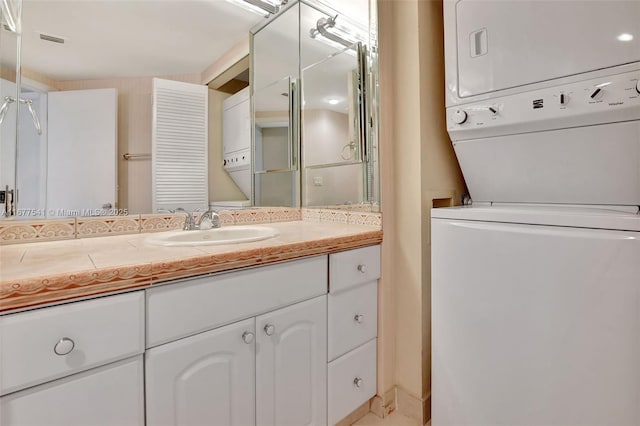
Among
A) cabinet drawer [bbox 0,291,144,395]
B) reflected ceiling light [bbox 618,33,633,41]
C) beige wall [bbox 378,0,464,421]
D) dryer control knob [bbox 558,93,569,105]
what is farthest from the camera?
beige wall [bbox 378,0,464,421]

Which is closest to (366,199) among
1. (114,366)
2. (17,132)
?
(114,366)

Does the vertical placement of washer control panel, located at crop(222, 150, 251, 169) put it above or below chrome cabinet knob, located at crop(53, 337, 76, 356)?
above

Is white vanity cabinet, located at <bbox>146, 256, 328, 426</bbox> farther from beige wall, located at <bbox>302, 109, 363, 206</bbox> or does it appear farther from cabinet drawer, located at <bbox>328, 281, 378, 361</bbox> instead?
beige wall, located at <bbox>302, 109, 363, 206</bbox>

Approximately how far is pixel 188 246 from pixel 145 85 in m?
0.83

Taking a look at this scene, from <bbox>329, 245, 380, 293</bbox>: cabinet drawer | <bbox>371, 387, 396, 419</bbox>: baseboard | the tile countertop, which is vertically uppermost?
the tile countertop

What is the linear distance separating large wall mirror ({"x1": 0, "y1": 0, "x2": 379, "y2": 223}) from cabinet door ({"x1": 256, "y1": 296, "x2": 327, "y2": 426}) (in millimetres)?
682

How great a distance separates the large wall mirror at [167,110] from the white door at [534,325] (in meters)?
0.57

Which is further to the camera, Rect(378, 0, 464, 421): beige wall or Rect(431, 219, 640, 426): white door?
Rect(378, 0, 464, 421): beige wall

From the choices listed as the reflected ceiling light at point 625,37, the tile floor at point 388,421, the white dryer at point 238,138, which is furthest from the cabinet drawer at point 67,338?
the reflected ceiling light at point 625,37

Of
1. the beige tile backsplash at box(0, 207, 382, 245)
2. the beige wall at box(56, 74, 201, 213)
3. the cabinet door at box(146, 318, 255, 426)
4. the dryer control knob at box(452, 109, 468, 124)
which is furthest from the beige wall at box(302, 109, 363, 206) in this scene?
the cabinet door at box(146, 318, 255, 426)

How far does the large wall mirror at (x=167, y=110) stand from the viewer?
3.68 feet

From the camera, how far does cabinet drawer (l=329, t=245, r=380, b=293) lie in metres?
1.26

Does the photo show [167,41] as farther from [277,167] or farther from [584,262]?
[584,262]

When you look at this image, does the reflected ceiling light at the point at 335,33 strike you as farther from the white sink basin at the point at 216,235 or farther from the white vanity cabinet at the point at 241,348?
the white vanity cabinet at the point at 241,348
